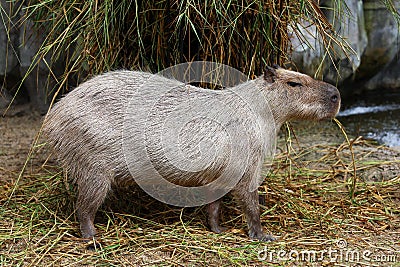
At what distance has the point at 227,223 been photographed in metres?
3.30

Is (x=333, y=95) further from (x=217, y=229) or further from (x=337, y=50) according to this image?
(x=337, y=50)

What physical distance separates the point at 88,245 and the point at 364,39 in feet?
14.0

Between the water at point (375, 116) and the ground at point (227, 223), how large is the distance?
1.12 metres

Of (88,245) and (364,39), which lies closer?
(88,245)

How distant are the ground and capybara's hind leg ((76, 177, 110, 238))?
70mm

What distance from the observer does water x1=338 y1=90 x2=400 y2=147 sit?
543 cm

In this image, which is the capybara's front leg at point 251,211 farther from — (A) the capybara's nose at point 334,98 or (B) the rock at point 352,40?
(B) the rock at point 352,40

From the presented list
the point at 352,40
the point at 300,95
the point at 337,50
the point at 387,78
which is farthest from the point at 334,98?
the point at 387,78

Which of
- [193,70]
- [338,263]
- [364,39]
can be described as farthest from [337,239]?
[364,39]

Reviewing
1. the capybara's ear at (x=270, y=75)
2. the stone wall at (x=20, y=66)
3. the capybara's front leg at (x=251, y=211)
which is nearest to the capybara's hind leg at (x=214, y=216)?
the capybara's front leg at (x=251, y=211)

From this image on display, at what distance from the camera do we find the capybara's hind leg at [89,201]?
9.84ft

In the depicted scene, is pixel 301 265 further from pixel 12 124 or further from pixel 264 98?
pixel 12 124

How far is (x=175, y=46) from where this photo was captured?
342 cm

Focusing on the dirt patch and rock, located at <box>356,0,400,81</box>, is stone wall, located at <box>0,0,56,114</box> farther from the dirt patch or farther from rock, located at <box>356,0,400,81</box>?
rock, located at <box>356,0,400,81</box>
